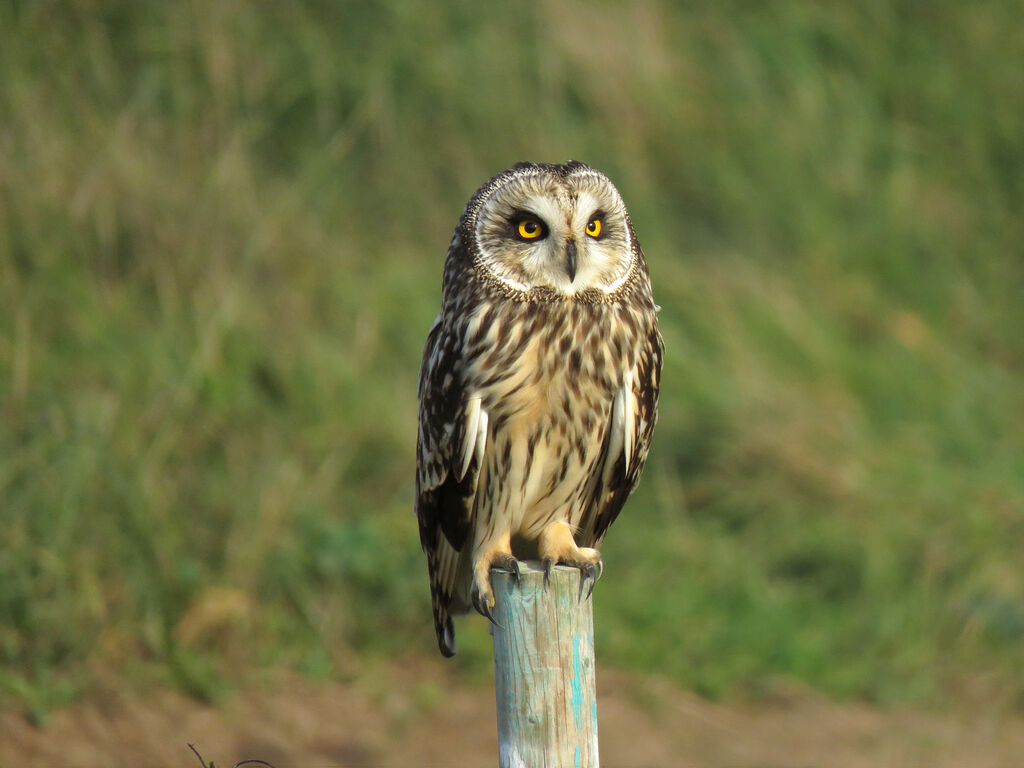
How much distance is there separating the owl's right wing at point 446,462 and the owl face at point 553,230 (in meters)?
0.21

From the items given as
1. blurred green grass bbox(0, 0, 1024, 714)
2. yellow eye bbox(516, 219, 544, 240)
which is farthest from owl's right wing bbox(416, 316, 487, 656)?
blurred green grass bbox(0, 0, 1024, 714)

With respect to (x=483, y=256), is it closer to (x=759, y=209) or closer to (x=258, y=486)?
(x=258, y=486)

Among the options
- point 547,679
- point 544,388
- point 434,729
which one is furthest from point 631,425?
point 434,729

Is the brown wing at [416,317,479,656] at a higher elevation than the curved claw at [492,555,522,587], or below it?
higher

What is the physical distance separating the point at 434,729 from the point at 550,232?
1980 millimetres

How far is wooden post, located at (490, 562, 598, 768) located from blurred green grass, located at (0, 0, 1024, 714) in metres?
1.85

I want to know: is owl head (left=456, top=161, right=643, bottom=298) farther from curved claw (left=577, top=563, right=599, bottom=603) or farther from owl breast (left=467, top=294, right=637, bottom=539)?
curved claw (left=577, top=563, right=599, bottom=603)

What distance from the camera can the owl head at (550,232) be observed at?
2467 millimetres

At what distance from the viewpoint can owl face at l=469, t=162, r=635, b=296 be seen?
97.1 inches

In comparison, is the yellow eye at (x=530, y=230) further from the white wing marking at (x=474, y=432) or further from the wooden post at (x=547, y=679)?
the wooden post at (x=547, y=679)

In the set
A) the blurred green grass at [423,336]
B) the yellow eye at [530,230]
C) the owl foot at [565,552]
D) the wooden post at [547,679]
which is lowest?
the wooden post at [547,679]

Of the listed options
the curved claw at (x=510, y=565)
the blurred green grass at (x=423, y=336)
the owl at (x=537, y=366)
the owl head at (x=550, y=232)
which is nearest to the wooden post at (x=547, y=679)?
the curved claw at (x=510, y=565)

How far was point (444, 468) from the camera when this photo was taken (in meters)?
2.71

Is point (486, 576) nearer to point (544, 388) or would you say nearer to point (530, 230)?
point (544, 388)
